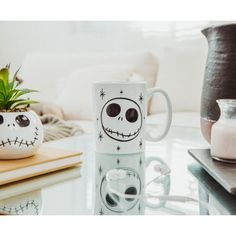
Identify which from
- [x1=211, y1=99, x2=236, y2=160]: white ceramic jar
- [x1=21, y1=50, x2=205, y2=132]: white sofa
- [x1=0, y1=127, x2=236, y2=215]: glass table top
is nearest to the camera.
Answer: [x1=0, y1=127, x2=236, y2=215]: glass table top

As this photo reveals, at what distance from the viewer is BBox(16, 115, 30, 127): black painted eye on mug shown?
2.15 feet

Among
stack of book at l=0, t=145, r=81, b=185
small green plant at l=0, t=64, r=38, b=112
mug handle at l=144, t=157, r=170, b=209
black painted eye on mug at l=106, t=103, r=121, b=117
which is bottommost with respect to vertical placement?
mug handle at l=144, t=157, r=170, b=209

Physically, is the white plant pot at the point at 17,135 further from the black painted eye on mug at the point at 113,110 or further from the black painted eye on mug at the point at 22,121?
the black painted eye on mug at the point at 113,110

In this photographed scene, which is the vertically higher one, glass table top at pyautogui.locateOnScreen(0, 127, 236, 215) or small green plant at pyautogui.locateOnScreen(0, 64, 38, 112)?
small green plant at pyautogui.locateOnScreen(0, 64, 38, 112)

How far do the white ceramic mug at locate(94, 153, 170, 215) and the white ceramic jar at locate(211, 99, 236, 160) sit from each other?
92 millimetres

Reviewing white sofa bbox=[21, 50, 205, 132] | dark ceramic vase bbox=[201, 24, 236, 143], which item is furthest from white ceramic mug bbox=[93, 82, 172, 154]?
white sofa bbox=[21, 50, 205, 132]

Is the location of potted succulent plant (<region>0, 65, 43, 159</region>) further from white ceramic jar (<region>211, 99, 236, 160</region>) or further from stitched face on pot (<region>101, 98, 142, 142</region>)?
white ceramic jar (<region>211, 99, 236, 160</region>)

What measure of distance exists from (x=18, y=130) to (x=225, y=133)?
1.04ft

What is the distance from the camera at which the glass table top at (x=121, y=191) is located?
0.51 metres

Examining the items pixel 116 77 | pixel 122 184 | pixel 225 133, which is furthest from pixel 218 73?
pixel 116 77

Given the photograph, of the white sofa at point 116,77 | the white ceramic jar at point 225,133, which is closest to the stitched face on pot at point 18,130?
the white ceramic jar at point 225,133
